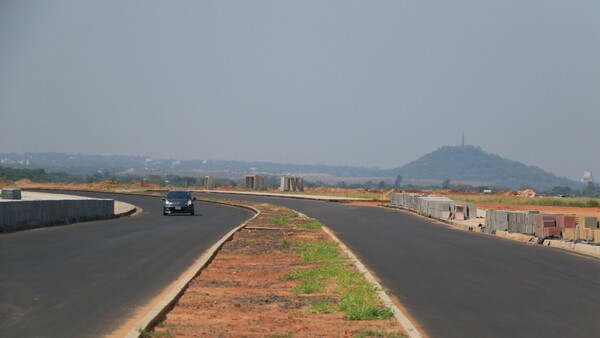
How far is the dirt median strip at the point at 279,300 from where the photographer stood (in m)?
12.6

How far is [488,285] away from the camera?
18938mm

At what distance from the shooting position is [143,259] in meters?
23.3

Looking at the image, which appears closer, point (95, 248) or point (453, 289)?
point (453, 289)

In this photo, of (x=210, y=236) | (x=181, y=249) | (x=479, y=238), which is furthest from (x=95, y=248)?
(x=479, y=238)

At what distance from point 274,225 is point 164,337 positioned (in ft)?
100

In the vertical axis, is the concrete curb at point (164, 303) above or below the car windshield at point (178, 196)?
below

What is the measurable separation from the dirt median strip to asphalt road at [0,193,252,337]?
0.83 metres

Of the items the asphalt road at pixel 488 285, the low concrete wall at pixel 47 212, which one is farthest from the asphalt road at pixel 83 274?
the asphalt road at pixel 488 285

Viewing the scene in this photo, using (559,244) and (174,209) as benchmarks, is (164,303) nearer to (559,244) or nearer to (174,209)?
(559,244)

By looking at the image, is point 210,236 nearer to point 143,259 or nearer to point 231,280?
point 143,259

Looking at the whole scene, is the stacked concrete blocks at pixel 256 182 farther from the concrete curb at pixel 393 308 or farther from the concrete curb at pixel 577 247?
the concrete curb at pixel 393 308

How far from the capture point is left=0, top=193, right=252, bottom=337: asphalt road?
42.2 feet

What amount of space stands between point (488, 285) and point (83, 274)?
7.97 meters

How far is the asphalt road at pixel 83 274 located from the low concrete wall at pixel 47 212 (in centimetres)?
102
